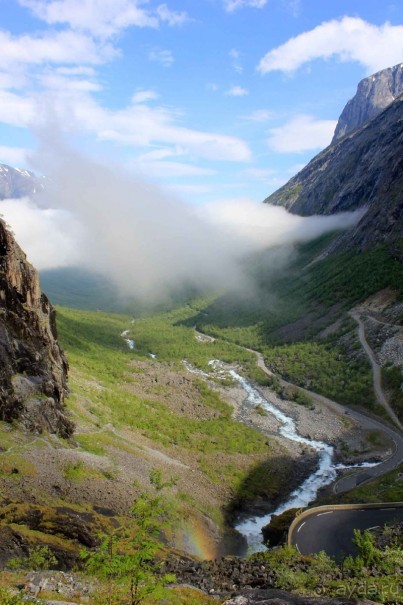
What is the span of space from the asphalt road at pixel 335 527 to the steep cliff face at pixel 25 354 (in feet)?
80.5

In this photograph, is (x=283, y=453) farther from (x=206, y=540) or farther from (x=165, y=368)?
(x=165, y=368)

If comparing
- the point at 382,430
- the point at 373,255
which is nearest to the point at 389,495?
the point at 382,430

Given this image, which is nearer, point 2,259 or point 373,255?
point 2,259

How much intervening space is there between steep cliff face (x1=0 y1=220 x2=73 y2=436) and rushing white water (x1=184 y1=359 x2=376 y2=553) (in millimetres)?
21488

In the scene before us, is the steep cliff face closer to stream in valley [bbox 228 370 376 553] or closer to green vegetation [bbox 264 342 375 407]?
stream in valley [bbox 228 370 376 553]

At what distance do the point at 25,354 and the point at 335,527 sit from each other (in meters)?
33.7

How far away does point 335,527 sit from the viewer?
37688 millimetres

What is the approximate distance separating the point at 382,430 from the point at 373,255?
8308 cm

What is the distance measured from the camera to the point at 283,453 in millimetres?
64688

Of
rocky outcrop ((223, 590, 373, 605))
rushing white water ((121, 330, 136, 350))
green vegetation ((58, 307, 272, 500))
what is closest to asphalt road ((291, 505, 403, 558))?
green vegetation ((58, 307, 272, 500))

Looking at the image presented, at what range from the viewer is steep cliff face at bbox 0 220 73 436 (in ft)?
133

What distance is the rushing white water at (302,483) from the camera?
4462 cm

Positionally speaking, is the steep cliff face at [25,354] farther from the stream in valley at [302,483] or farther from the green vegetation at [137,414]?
the stream in valley at [302,483]

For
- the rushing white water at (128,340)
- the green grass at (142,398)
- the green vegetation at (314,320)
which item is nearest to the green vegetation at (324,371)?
the green vegetation at (314,320)
